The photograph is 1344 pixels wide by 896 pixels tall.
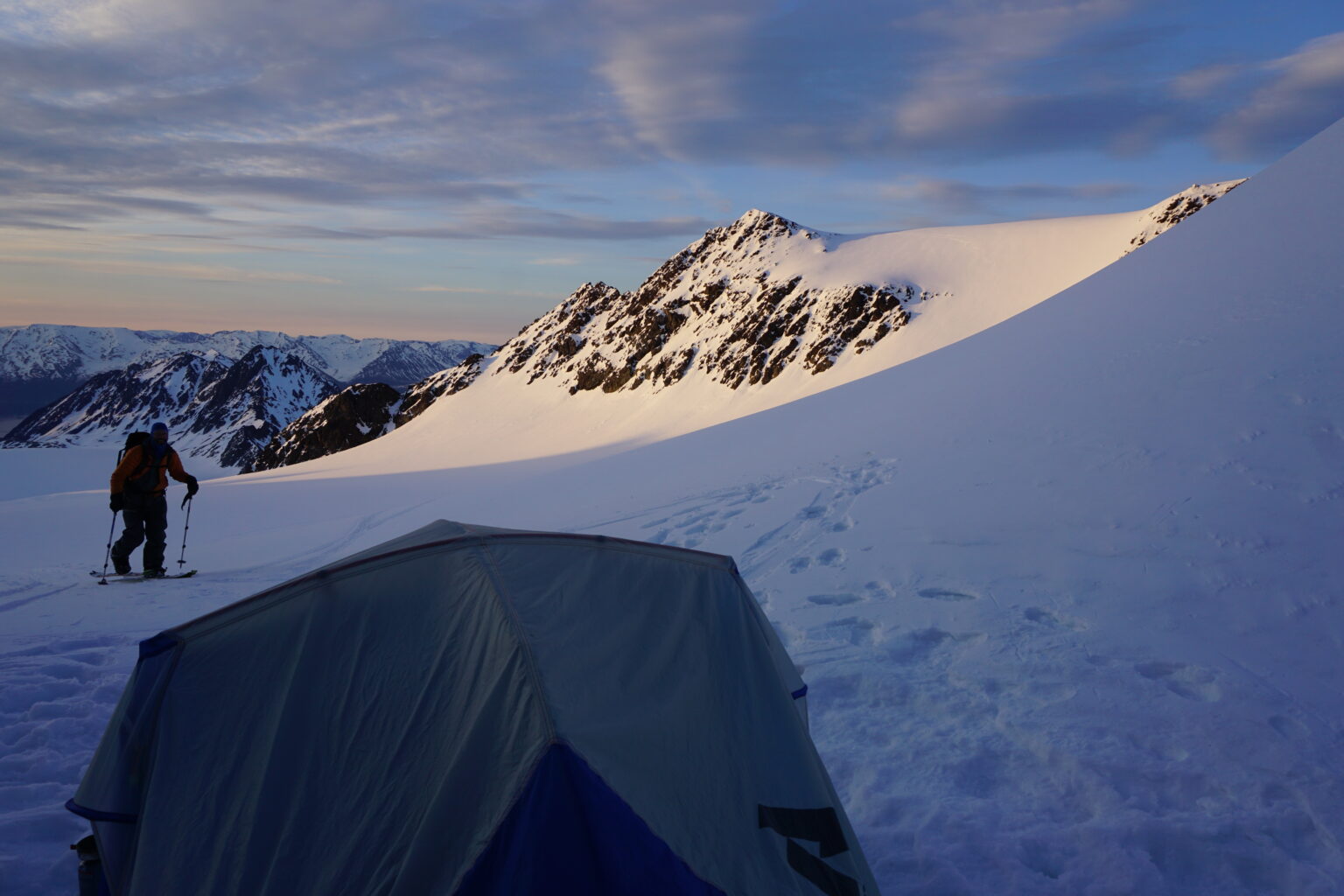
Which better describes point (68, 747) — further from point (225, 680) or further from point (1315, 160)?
point (1315, 160)

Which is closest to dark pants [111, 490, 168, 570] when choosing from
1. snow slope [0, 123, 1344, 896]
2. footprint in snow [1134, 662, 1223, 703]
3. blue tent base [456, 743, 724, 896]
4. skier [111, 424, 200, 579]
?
skier [111, 424, 200, 579]

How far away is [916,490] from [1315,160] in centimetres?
1214

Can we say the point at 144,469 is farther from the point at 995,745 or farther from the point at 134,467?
the point at 995,745

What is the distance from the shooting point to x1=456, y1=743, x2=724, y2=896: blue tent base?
8.91 ft

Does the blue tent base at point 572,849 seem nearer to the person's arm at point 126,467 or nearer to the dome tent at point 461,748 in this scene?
the dome tent at point 461,748

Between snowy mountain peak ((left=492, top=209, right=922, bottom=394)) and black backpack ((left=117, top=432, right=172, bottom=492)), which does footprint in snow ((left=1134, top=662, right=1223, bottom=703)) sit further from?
snowy mountain peak ((left=492, top=209, right=922, bottom=394))

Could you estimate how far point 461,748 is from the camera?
2.96m

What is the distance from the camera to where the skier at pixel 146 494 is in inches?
416

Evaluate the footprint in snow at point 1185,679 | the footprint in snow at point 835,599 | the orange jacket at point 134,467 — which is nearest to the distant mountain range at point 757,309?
the orange jacket at point 134,467

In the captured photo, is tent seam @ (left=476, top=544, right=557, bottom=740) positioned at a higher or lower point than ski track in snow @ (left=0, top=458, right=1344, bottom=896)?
higher

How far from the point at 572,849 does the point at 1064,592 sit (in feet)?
17.1

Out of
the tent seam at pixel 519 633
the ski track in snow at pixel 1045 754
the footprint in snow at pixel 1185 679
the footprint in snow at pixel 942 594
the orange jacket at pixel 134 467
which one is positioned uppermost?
the orange jacket at pixel 134 467

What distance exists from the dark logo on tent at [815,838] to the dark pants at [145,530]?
10.9 metres

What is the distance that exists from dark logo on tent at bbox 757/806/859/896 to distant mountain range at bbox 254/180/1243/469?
49.7m
